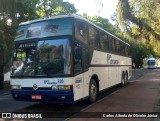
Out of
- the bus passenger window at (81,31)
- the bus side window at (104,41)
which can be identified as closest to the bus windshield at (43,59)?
the bus passenger window at (81,31)

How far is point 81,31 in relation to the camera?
36.9 feet

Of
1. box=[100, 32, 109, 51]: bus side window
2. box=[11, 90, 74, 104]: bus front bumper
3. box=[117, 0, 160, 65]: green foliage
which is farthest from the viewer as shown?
box=[100, 32, 109, 51]: bus side window

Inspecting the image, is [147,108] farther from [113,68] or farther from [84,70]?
[113,68]

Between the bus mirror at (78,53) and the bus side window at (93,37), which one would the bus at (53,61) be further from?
the bus side window at (93,37)

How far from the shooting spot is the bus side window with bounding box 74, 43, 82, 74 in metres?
10.4

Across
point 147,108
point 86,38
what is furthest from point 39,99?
point 147,108

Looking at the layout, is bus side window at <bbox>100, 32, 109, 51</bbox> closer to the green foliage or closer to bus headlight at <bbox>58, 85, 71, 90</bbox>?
the green foliage

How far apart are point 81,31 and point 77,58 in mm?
1254

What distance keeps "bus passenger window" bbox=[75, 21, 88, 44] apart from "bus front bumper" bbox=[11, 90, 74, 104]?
7.08ft

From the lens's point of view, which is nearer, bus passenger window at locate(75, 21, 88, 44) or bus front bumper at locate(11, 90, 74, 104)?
bus front bumper at locate(11, 90, 74, 104)

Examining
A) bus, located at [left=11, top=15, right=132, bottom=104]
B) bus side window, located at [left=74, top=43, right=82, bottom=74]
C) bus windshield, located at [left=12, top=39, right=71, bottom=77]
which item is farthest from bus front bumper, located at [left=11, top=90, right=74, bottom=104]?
bus side window, located at [left=74, top=43, right=82, bottom=74]

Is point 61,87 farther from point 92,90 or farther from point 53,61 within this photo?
point 92,90

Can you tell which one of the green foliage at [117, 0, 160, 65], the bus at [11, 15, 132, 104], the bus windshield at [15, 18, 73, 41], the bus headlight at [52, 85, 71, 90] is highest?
the green foliage at [117, 0, 160, 65]

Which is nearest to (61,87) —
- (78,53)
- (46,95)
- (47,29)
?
(46,95)
